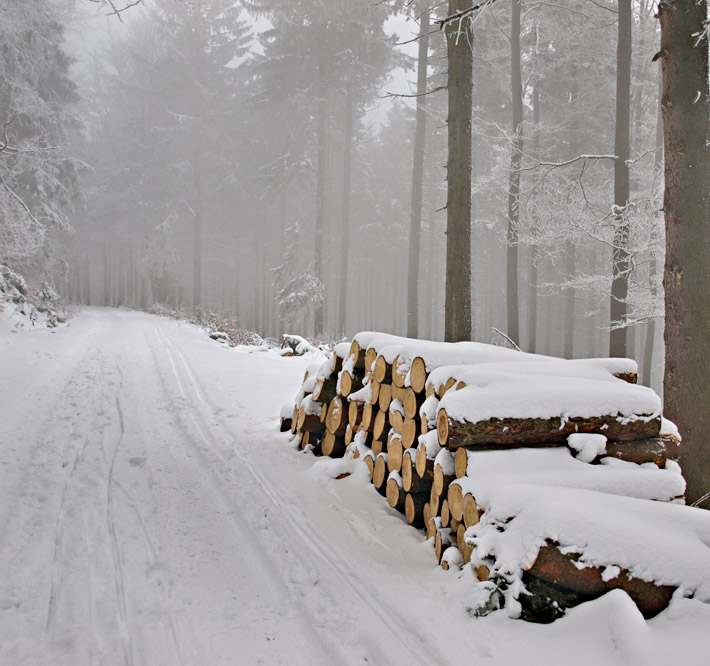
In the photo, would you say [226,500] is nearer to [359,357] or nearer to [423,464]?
[423,464]

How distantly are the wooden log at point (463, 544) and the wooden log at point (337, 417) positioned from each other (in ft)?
6.84

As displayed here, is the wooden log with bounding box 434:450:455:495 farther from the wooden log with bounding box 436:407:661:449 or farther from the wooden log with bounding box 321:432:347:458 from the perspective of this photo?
the wooden log with bounding box 321:432:347:458

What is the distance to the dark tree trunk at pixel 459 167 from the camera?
22.4 feet

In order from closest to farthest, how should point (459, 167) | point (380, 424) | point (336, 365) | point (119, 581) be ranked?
point (119, 581) → point (380, 424) → point (336, 365) → point (459, 167)

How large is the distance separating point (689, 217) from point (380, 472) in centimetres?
378

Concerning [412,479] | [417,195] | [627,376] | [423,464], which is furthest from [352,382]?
[417,195]

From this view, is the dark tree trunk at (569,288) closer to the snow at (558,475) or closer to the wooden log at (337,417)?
the wooden log at (337,417)

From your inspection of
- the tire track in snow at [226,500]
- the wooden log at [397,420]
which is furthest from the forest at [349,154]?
the tire track in snow at [226,500]

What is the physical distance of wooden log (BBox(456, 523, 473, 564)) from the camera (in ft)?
9.53

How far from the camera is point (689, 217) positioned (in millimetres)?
4348

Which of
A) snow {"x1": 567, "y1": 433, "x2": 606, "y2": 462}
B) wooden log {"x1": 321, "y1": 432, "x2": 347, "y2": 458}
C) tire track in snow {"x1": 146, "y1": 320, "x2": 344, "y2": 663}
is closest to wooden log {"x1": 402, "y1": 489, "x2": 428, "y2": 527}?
tire track in snow {"x1": 146, "y1": 320, "x2": 344, "y2": 663}

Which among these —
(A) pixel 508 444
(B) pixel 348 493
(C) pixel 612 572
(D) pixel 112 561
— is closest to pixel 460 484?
(A) pixel 508 444

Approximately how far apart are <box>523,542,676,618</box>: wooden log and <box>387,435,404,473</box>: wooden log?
5.32ft

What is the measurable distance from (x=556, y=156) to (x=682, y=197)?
1524cm
